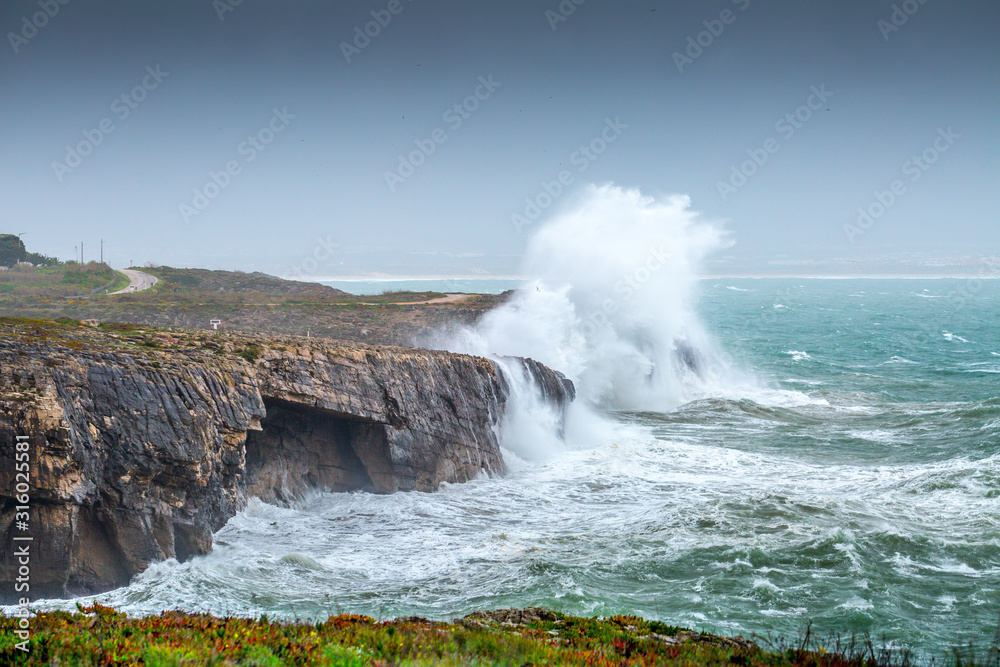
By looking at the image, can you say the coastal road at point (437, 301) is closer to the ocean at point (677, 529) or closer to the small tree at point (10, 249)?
the ocean at point (677, 529)

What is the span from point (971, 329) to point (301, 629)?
8199 cm

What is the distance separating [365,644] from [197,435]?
892 centimetres

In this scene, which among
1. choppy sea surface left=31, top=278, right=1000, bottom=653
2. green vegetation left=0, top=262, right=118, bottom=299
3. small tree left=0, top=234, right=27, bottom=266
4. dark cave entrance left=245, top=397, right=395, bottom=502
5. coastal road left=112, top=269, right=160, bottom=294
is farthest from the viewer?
small tree left=0, top=234, right=27, bottom=266

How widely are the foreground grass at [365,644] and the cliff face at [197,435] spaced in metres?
4.40

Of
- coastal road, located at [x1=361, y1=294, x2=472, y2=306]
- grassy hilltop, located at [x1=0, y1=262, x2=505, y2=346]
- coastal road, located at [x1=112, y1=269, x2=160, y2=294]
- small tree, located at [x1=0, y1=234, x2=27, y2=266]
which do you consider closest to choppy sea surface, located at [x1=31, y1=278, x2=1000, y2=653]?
grassy hilltop, located at [x1=0, y1=262, x2=505, y2=346]

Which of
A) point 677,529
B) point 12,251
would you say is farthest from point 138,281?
point 677,529

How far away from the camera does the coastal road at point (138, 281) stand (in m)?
48.1

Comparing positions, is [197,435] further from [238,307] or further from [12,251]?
[12,251]

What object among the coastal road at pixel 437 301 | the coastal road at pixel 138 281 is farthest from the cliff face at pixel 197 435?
the coastal road at pixel 138 281

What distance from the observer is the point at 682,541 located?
51.3ft

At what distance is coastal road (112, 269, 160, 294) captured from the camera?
4807 centimetres

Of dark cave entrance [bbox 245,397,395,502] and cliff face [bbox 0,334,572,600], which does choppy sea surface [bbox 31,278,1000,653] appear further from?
cliff face [bbox 0,334,572,600]

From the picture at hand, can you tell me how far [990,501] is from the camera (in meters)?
18.1

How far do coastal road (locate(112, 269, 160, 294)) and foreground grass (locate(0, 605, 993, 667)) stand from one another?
43.5 m
